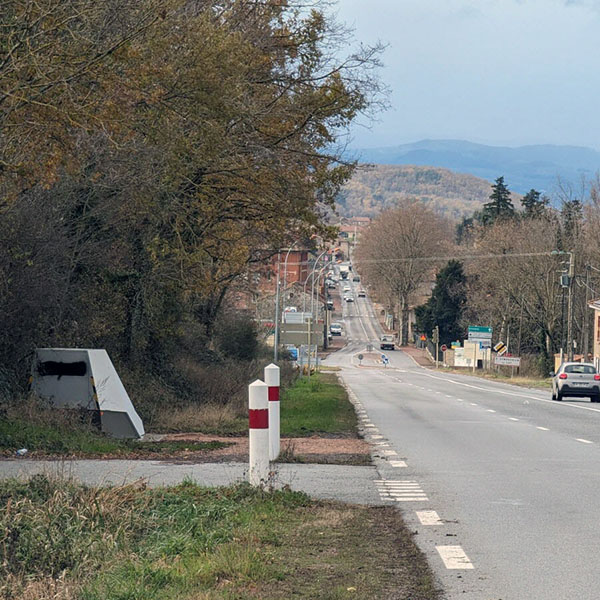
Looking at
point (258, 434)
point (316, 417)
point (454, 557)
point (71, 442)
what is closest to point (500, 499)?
point (258, 434)

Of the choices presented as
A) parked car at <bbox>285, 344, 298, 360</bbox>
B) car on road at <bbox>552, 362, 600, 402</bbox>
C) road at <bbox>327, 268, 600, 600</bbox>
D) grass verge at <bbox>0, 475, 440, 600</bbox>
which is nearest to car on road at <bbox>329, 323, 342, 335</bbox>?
parked car at <bbox>285, 344, 298, 360</bbox>

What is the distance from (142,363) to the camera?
2673cm

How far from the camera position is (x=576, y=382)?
37.7m

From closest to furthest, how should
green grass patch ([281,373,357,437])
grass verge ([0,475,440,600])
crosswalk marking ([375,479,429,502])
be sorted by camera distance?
1. grass verge ([0,475,440,600])
2. crosswalk marking ([375,479,429,502])
3. green grass patch ([281,373,357,437])

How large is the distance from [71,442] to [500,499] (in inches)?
259

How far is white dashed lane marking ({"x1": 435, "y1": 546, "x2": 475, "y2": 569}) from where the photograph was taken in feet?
23.9

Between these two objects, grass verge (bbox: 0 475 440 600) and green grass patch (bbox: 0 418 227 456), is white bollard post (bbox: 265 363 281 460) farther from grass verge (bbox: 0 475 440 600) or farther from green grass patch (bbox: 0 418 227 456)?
grass verge (bbox: 0 475 440 600)

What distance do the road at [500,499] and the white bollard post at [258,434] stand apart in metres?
1.32

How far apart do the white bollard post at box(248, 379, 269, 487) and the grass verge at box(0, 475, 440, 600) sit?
250 mm

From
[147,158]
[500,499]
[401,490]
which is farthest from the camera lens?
[147,158]

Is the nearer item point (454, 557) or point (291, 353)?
point (454, 557)

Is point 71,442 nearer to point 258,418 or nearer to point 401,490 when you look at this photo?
point 401,490

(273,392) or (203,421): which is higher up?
(273,392)

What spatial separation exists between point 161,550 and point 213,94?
14612mm
